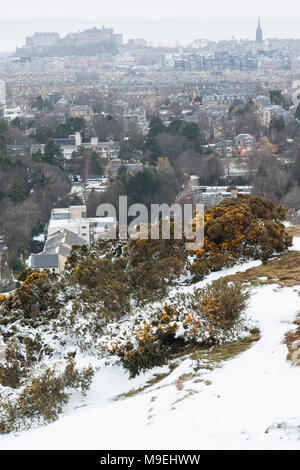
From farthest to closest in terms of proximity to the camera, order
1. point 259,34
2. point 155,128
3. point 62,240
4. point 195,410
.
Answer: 1. point 259,34
2. point 155,128
3. point 62,240
4. point 195,410

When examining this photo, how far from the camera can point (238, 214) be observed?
31.4ft

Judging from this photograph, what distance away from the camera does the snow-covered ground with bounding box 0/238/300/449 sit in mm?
4242

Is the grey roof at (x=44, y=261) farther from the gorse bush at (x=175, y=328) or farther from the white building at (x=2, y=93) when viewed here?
the white building at (x=2, y=93)

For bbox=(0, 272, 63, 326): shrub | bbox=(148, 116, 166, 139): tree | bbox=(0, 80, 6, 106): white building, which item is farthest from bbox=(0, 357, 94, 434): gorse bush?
bbox=(0, 80, 6, 106): white building

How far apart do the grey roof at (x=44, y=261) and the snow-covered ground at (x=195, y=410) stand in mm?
13252

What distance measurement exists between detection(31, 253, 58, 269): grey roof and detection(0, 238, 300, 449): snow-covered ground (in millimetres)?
13252

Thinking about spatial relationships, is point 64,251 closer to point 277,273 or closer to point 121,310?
point 277,273

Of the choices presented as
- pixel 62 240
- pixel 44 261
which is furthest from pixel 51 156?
pixel 44 261

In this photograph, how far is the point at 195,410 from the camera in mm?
4703

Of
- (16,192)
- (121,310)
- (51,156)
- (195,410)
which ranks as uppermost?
(195,410)

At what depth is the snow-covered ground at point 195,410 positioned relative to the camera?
4242 mm

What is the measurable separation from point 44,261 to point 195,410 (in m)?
15.3

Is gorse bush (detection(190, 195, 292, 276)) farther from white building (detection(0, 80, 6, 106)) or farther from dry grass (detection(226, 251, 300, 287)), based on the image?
white building (detection(0, 80, 6, 106))
